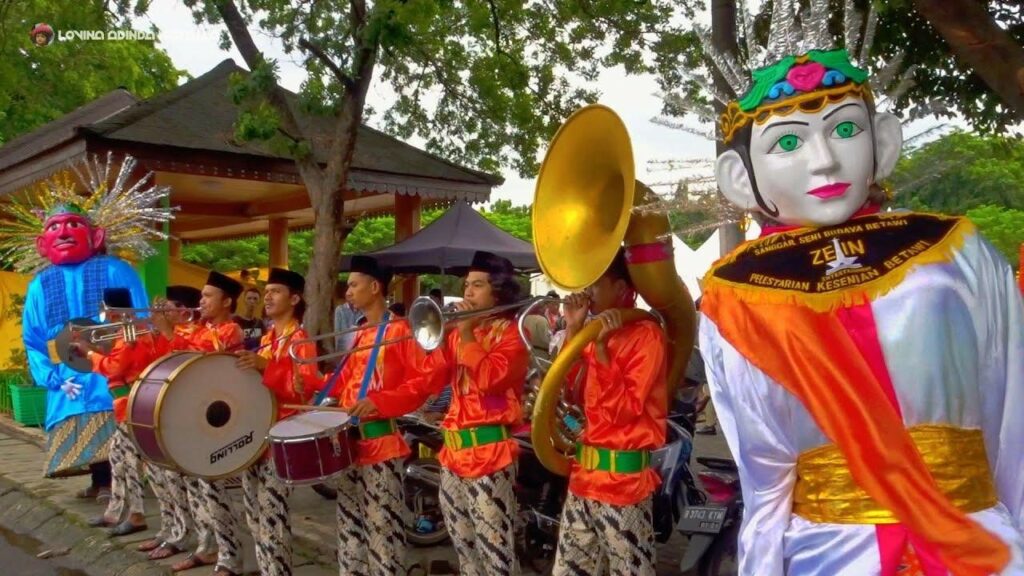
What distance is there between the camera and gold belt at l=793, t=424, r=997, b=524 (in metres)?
2.29

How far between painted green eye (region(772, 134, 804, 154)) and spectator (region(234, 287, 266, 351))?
14.3 feet

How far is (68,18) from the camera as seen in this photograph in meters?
9.05

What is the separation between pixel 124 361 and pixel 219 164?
3.87 metres

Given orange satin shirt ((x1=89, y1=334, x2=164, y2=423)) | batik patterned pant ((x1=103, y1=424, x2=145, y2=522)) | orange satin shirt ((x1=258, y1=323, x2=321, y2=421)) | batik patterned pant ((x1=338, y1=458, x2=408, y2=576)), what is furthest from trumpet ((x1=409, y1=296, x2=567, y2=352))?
batik patterned pant ((x1=103, y1=424, x2=145, y2=522))

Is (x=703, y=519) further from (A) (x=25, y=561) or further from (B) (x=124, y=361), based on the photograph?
(A) (x=25, y=561)

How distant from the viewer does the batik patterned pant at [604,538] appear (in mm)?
3717

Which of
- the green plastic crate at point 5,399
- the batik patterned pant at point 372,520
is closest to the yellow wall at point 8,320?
the green plastic crate at point 5,399

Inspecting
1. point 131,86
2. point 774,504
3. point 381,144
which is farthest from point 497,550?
point 131,86

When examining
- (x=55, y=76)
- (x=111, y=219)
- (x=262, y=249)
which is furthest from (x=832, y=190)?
(x=262, y=249)

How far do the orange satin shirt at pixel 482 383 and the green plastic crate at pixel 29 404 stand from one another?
8788 mm

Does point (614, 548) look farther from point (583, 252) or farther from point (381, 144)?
point (381, 144)

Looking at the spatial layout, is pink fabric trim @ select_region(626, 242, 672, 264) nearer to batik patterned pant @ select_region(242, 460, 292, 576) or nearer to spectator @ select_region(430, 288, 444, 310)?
spectator @ select_region(430, 288, 444, 310)

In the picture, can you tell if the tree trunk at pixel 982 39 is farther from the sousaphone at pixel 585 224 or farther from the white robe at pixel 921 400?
the white robe at pixel 921 400

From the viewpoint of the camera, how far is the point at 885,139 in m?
2.58
